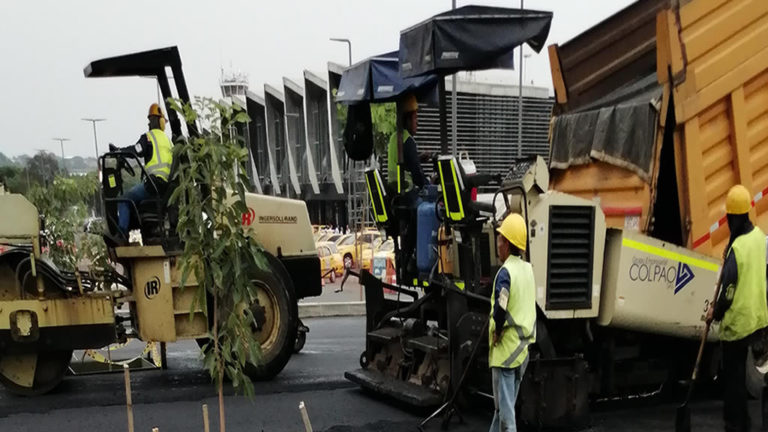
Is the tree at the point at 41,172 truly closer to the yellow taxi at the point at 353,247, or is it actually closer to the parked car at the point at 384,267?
the parked car at the point at 384,267

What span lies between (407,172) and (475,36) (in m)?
1.50

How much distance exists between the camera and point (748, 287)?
503cm

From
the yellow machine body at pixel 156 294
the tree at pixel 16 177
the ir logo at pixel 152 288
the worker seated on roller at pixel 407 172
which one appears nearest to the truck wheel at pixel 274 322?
the yellow machine body at pixel 156 294

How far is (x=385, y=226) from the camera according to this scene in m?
7.04

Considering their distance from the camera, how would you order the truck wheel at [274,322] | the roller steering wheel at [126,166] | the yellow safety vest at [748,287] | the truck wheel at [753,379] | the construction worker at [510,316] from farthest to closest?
the truck wheel at [274,322] → the roller steering wheel at [126,166] → the truck wheel at [753,379] → the yellow safety vest at [748,287] → the construction worker at [510,316]

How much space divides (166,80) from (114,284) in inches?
78.1

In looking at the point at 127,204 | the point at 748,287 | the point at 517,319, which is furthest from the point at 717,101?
the point at 127,204

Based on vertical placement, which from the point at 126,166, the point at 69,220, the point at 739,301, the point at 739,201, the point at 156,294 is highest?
the point at 126,166

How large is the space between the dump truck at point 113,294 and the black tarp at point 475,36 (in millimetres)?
2126

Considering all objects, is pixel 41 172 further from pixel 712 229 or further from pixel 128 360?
pixel 712 229

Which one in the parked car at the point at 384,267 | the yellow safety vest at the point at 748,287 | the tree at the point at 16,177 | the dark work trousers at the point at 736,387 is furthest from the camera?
the parked car at the point at 384,267

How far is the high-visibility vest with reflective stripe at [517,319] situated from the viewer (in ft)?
15.0

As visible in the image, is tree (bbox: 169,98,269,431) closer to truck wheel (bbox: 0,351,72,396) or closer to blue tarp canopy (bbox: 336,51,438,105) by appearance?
blue tarp canopy (bbox: 336,51,438,105)

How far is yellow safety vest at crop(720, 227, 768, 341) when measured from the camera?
5004mm
